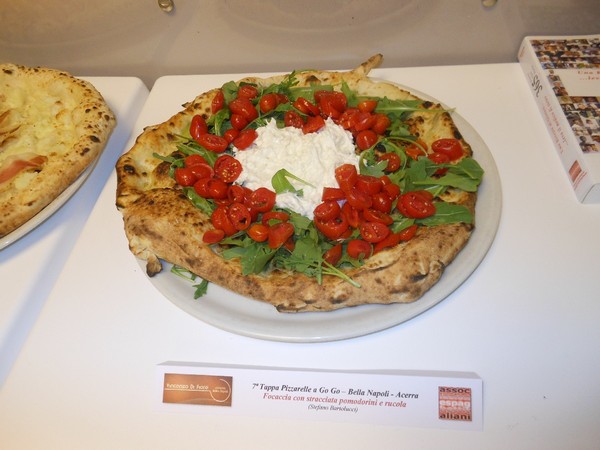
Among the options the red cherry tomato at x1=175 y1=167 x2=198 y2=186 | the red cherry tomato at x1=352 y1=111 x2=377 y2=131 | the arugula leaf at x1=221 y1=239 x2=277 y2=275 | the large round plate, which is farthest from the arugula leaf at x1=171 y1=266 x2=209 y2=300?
the red cherry tomato at x1=352 y1=111 x2=377 y2=131

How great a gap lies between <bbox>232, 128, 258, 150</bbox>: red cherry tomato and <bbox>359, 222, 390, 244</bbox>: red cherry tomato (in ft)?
2.13

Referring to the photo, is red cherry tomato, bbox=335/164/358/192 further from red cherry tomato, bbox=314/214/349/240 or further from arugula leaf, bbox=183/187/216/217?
arugula leaf, bbox=183/187/216/217

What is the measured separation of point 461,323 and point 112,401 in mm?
1268

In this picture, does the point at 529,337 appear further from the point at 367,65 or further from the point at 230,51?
the point at 230,51

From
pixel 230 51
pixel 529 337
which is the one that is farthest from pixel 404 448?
pixel 230 51

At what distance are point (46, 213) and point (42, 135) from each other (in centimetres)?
60

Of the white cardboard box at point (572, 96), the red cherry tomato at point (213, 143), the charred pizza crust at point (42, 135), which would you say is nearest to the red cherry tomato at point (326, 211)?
the red cherry tomato at point (213, 143)

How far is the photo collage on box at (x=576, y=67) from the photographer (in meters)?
1.95

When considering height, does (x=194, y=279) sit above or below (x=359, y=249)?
below

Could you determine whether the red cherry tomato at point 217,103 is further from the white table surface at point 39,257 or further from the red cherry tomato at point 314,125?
the white table surface at point 39,257

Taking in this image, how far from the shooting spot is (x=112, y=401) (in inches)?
66.4

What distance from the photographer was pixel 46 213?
207cm

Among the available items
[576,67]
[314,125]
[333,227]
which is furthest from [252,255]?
[576,67]

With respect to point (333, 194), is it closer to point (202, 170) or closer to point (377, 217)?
point (377, 217)
